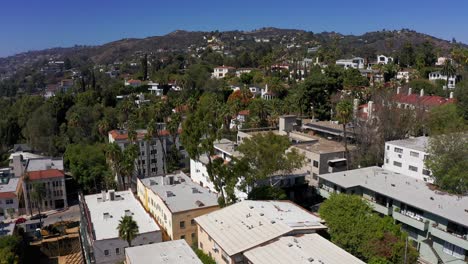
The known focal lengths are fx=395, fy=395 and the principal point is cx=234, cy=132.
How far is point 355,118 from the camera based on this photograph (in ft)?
206

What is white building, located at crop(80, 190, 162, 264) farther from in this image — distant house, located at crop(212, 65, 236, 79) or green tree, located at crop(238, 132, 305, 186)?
distant house, located at crop(212, 65, 236, 79)

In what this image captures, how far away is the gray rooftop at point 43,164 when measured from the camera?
227 feet

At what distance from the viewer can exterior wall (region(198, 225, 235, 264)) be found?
3042 centimetres

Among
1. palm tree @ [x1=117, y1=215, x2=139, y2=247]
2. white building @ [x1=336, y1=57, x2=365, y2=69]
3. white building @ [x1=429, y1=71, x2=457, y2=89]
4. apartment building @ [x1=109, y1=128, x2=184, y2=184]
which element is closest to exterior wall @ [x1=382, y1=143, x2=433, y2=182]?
palm tree @ [x1=117, y1=215, x2=139, y2=247]

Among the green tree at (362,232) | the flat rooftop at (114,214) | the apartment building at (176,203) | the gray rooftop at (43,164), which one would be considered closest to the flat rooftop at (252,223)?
the green tree at (362,232)

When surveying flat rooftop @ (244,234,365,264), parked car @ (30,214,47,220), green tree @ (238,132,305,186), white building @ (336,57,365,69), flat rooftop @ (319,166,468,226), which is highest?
white building @ (336,57,365,69)

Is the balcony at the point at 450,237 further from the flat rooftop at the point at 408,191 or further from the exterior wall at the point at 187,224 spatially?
the exterior wall at the point at 187,224

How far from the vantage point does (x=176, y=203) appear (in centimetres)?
4369

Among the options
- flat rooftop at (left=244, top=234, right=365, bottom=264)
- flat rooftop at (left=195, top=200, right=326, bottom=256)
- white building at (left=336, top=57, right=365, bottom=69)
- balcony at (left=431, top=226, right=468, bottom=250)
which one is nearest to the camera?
flat rooftop at (left=244, top=234, right=365, bottom=264)

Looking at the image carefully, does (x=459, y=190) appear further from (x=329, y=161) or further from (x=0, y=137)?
(x=0, y=137)

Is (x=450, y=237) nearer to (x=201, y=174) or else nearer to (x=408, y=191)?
(x=408, y=191)

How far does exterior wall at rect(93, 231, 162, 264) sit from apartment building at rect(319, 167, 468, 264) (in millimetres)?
20736

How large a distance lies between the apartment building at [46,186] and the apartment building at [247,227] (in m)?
40.5

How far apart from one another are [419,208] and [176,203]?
24.5 metres
